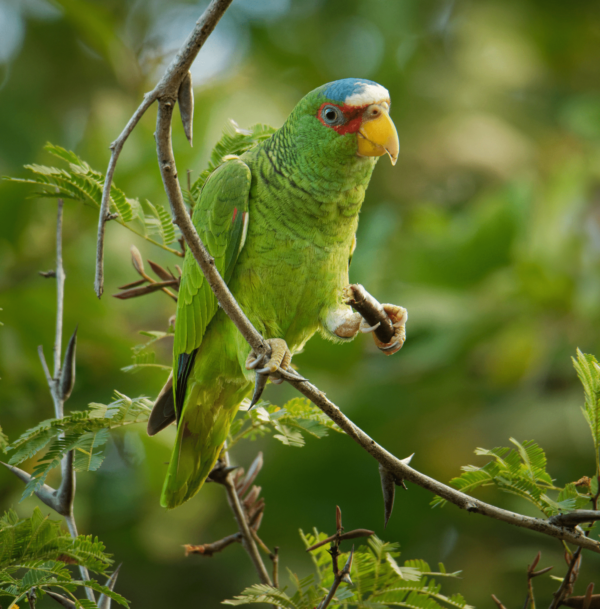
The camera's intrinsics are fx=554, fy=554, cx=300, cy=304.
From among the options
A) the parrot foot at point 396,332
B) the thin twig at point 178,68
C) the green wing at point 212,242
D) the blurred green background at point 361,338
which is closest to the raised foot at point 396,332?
the parrot foot at point 396,332

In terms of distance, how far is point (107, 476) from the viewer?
357 centimetres

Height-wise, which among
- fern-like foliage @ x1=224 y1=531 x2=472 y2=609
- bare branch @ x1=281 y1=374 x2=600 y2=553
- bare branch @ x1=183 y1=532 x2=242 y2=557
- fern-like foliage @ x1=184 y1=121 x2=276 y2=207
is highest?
fern-like foliage @ x1=184 y1=121 x2=276 y2=207

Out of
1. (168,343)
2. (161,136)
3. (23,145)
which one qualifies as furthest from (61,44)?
(161,136)

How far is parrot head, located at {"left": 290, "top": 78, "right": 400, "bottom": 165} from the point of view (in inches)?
66.7

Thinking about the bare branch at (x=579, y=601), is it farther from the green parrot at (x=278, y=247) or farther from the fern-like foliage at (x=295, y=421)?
the green parrot at (x=278, y=247)

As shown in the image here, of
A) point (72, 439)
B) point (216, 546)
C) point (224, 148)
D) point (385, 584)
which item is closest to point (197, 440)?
point (216, 546)

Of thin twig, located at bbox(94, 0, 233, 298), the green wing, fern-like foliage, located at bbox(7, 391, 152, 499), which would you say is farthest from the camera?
the green wing

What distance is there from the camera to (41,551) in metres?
1.22

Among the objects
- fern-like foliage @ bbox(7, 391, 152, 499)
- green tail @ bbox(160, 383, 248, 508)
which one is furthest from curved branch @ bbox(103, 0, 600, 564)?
green tail @ bbox(160, 383, 248, 508)

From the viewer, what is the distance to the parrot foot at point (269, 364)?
139cm

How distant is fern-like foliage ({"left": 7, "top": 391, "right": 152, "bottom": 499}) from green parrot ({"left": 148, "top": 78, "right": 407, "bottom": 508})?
1.10ft

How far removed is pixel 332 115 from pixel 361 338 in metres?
1.99

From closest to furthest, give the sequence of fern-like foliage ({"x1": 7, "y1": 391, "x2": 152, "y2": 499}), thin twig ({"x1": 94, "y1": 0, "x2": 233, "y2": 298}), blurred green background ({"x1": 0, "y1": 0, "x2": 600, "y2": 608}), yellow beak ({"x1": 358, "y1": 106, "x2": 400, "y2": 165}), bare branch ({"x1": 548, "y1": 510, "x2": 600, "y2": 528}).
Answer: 1. thin twig ({"x1": 94, "y1": 0, "x2": 233, "y2": 298})
2. bare branch ({"x1": 548, "y1": 510, "x2": 600, "y2": 528})
3. fern-like foliage ({"x1": 7, "y1": 391, "x2": 152, "y2": 499})
4. yellow beak ({"x1": 358, "y1": 106, "x2": 400, "y2": 165})
5. blurred green background ({"x1": 0, "y1": 0, "x2": 600, "y2": 608})

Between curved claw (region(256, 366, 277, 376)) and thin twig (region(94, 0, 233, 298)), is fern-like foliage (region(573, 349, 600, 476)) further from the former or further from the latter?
thin twig (region(94, 0, 233, 298))
